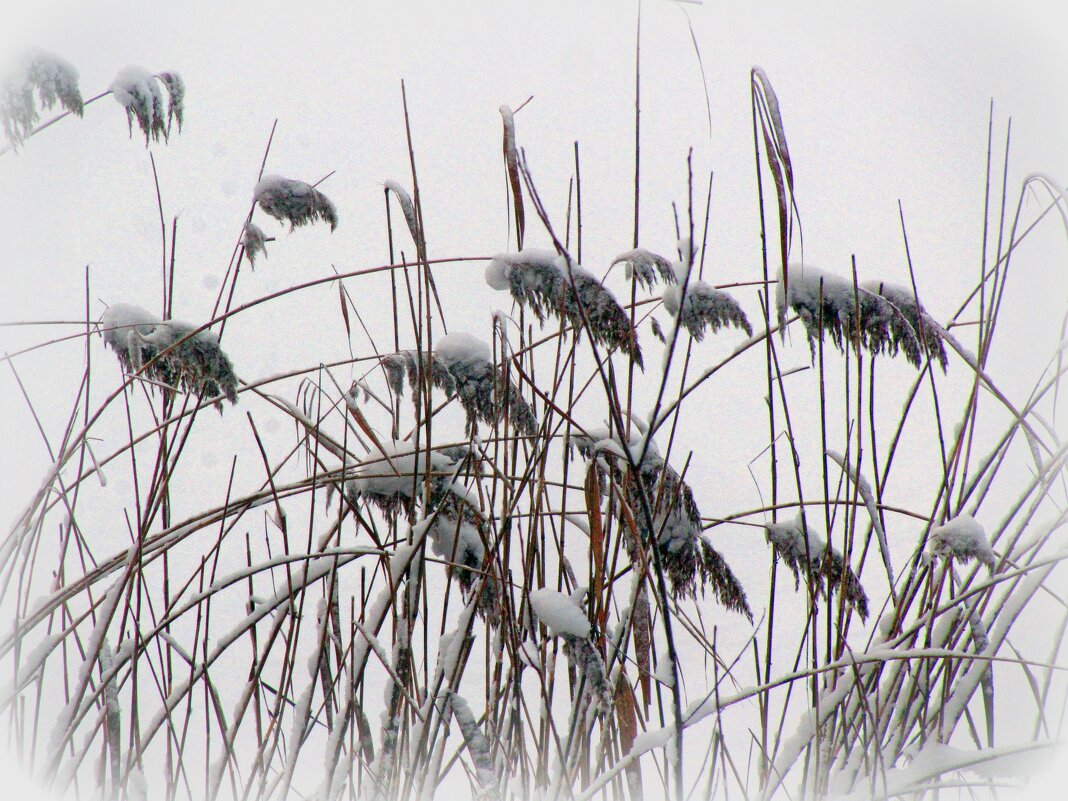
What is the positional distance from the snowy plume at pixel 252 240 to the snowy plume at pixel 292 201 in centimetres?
3

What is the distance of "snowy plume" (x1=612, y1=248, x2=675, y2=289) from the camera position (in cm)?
66

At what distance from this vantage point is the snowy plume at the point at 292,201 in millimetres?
751

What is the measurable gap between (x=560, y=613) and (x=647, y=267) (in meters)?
0.30

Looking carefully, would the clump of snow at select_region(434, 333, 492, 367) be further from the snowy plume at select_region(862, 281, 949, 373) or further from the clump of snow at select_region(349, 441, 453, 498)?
the snowy plume at select_region(862, 281, 949, 373)

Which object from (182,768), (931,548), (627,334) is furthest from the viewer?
(182,768)

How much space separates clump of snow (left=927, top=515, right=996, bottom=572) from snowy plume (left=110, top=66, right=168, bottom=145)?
31.6 inches

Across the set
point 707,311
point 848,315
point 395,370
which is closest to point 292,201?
point 395,370

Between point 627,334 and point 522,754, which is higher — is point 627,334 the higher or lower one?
the higher one

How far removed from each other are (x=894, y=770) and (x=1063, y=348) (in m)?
0.44

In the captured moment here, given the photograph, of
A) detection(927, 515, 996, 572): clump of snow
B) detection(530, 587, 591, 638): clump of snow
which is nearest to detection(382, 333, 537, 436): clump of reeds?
detection(530, 587, 591, 638): clump of snow

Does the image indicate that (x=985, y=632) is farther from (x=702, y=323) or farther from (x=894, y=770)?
(x=702, y=323)

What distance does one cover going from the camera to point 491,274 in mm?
584

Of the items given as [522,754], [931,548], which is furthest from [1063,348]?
[522,754]

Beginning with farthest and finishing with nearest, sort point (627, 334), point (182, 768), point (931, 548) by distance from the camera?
1. point (182, 768)
2. point (931, 548)
3. point (627, 334)
